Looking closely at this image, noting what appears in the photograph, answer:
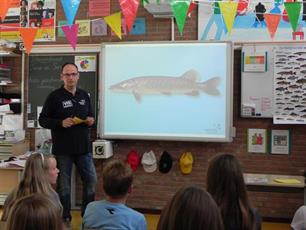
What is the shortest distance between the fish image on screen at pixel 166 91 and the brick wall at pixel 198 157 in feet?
0.55

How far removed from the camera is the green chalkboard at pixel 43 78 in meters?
5.18

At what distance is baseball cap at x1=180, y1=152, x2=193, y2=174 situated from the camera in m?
4.82

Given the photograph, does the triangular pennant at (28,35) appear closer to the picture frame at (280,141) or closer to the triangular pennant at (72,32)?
the triangular pennant at (72,32)

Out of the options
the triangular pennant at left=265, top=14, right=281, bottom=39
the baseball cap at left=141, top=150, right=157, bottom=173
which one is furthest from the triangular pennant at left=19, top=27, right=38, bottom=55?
the triangular pennant at left=265, top=14, right=281, bottom=39

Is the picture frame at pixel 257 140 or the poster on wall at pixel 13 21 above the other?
the poster on wall at pixel 13 21

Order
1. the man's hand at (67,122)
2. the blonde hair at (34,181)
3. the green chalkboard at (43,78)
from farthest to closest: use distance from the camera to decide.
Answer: the green chalkboard at (43,78), the man's hand at (67,122), the blonde hair at (34,181)

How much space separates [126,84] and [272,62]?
1.65 meters

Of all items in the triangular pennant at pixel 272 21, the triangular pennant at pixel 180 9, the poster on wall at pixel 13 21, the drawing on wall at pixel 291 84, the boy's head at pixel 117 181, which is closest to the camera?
the boy's head at pixel 117 181

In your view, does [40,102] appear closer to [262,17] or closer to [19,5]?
[19,5]

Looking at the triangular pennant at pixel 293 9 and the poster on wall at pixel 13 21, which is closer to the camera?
the triangular pennant at pixel 293 9

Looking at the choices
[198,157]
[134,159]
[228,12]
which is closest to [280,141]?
[198,157]

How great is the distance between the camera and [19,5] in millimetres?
5371

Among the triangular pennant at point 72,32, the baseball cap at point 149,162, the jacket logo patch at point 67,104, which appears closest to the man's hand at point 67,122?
the jacket logo patch at point 67,104

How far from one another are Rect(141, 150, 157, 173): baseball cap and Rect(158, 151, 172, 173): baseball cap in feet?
0.27
